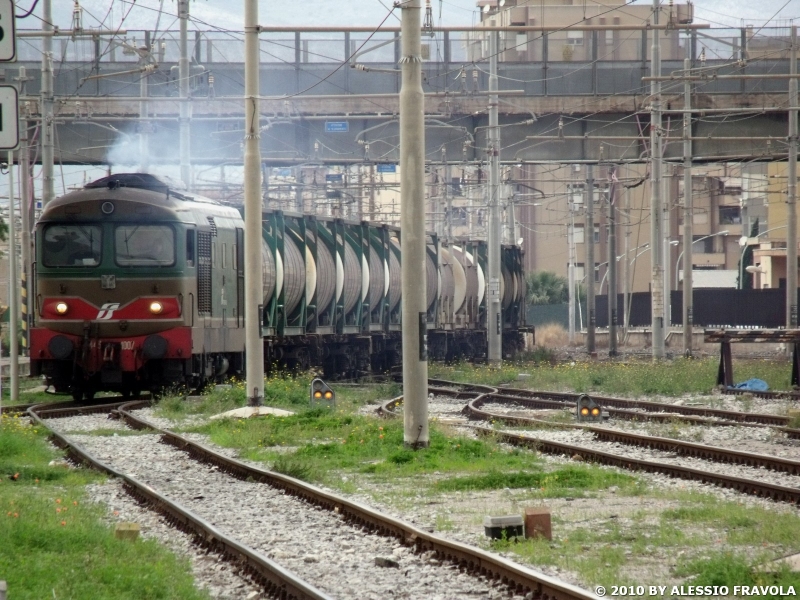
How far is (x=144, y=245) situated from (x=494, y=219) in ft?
52.0

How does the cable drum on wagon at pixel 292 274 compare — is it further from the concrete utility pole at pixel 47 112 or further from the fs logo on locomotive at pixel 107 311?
the fs logo on locomotive at pixel 107 311

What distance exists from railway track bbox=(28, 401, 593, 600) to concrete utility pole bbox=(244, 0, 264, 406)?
12.7 feet

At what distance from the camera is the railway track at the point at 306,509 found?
701 centimetres

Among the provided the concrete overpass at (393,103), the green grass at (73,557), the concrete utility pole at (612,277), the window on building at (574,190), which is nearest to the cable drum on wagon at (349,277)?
the concrete overpass at (393,103)

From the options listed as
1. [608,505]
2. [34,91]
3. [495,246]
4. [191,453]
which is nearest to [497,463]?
[608,505]

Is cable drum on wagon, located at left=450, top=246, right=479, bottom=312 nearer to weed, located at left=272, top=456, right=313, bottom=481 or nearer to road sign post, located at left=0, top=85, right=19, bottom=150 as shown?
weed, located at left=272, top=456, right=313, bottom=481

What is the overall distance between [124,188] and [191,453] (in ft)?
26.2

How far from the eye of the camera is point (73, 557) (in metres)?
7.96

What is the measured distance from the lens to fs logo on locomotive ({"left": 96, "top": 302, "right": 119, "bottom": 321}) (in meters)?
21.0

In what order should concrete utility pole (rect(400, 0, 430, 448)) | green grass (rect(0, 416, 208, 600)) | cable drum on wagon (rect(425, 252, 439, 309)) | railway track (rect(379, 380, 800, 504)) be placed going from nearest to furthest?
1. green grass (rect(0, 416, 208, 600))
2. railway track (rect(379, 380, 800, 504))
3. concrete utility pole (rect(400, 0, 430, 448))
4. cable drum on wagon (rect(425, 252, 439, 309))

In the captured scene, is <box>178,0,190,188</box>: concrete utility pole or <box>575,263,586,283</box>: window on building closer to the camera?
<box>178,0,190,188</box>: concrete utility pole

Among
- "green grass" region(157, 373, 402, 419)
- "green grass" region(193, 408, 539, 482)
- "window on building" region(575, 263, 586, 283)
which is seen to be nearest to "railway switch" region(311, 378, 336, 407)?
"green grass" region(157, 373, 402, 419)

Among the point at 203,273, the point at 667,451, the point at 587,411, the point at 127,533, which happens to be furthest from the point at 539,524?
the point at 203,273

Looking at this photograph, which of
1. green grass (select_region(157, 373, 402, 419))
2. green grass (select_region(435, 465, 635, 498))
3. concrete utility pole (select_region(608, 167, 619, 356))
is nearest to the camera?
green grass (select_region(435, 465, 635, 498))
